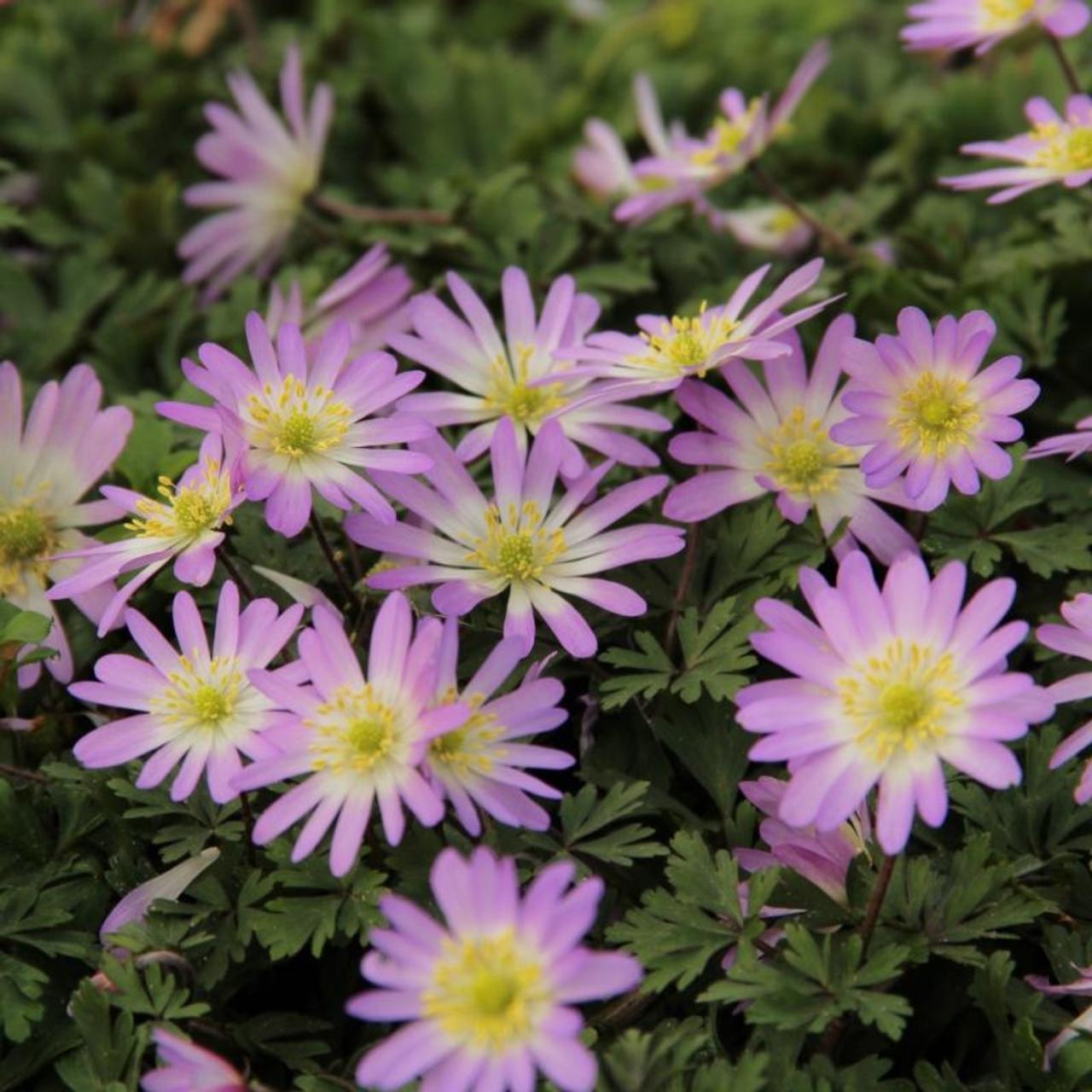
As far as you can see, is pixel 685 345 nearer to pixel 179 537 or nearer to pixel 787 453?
pixel 787 453

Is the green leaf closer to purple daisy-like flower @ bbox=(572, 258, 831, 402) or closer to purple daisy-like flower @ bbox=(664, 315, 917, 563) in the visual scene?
purple daisy-like flower @ bbox=(664, 315, 917, 563)

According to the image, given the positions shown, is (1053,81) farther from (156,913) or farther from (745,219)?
(156,913)

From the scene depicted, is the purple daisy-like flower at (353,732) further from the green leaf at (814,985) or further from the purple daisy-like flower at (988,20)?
the purple daisy-like flower at (988,20)

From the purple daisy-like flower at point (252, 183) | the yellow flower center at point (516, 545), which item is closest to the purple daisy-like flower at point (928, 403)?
the yellow flower center at point (516, 545)

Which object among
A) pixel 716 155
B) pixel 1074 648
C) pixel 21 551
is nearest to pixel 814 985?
pixel 1074 648

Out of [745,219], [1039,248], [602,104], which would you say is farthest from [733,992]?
[602,104]

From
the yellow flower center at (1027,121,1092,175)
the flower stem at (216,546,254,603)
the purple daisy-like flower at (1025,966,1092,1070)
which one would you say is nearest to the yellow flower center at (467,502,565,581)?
the flower stem at (216,546,254,603)
